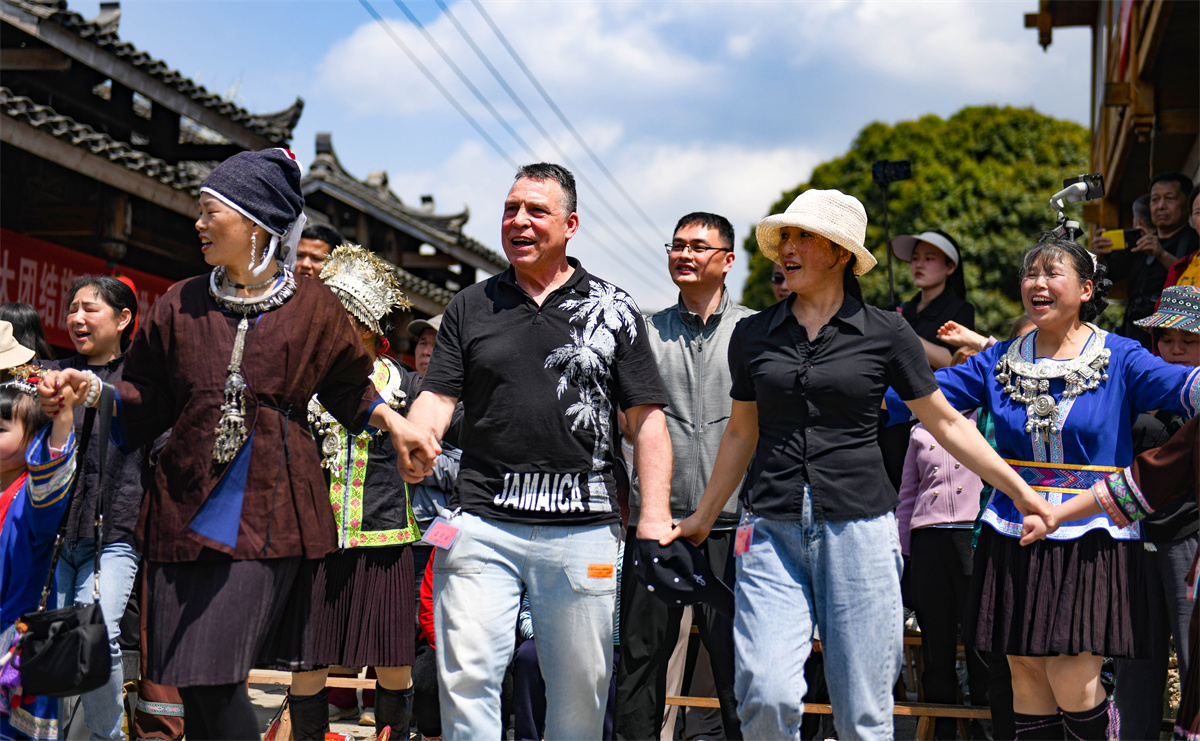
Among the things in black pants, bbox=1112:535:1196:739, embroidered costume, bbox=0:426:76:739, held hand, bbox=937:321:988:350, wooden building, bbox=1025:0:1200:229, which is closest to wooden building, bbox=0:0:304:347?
embroidered costume, bbox=0:426:76:739

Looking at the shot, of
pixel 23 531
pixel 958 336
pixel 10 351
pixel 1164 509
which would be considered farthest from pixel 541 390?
pixel 10 351

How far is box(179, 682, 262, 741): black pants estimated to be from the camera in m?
3.06

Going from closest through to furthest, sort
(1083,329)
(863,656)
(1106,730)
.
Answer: (863,656) → (1106,730) → (1083,329)

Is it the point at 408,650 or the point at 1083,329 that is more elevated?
the point at 1083,329

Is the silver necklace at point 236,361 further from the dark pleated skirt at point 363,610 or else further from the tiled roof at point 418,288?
the tiled roof at point 418,288

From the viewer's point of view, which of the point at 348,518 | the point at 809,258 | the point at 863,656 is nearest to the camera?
the point at 863,656

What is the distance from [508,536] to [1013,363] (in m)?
2.14

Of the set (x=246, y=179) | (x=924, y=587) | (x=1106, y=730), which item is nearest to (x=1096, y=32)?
(x=924, y=587)

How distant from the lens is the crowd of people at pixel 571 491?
10.5ft

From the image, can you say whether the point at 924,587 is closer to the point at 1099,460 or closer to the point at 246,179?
the point at 1099,460

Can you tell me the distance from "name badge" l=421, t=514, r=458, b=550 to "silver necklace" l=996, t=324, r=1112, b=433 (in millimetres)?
2222

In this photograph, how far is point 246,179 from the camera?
10.8 feet

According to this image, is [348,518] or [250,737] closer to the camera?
[250,737]

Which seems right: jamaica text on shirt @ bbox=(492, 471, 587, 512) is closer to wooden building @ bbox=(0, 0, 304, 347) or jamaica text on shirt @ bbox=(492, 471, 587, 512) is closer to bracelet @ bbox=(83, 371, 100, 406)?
bracelet @ bbox=(83, 371, 100, 406)
